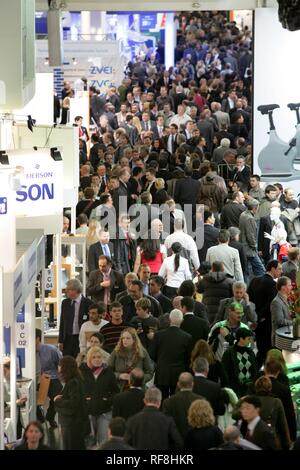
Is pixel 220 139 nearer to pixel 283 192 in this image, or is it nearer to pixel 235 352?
pixel 283 192

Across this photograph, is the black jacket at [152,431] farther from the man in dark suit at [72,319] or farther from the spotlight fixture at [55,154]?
the spotlight fixture at [55,154]

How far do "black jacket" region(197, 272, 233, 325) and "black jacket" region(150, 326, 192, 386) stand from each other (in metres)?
2.20

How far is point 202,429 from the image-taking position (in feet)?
33.8

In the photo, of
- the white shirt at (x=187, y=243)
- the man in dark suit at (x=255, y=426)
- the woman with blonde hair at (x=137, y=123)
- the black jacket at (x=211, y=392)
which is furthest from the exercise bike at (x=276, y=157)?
the man in dark suit at (x=255, y=426)

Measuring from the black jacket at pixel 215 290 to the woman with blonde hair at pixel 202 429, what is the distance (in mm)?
4546

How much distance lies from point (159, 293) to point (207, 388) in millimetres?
3226

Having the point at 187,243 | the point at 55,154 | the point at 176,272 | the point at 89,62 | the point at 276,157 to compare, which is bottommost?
the point at 176,272

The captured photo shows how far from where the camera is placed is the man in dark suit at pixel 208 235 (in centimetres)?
1772

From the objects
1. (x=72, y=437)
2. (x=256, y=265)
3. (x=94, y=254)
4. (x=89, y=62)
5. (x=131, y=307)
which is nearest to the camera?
(x=72, y=437)

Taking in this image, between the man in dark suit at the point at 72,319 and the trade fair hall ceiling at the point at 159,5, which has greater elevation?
the trade fair hall ceiling at the point at 159,5

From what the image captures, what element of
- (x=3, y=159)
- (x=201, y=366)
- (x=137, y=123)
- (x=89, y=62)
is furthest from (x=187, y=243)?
(x=89, y=62)

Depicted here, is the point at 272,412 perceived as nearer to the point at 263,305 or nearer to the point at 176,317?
the point at 176,317

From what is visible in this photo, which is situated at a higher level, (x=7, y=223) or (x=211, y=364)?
(x=7, y=223)

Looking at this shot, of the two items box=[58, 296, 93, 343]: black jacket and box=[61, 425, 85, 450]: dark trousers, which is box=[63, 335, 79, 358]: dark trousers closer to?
box=[58, 296, 93, 343]: black jacket
